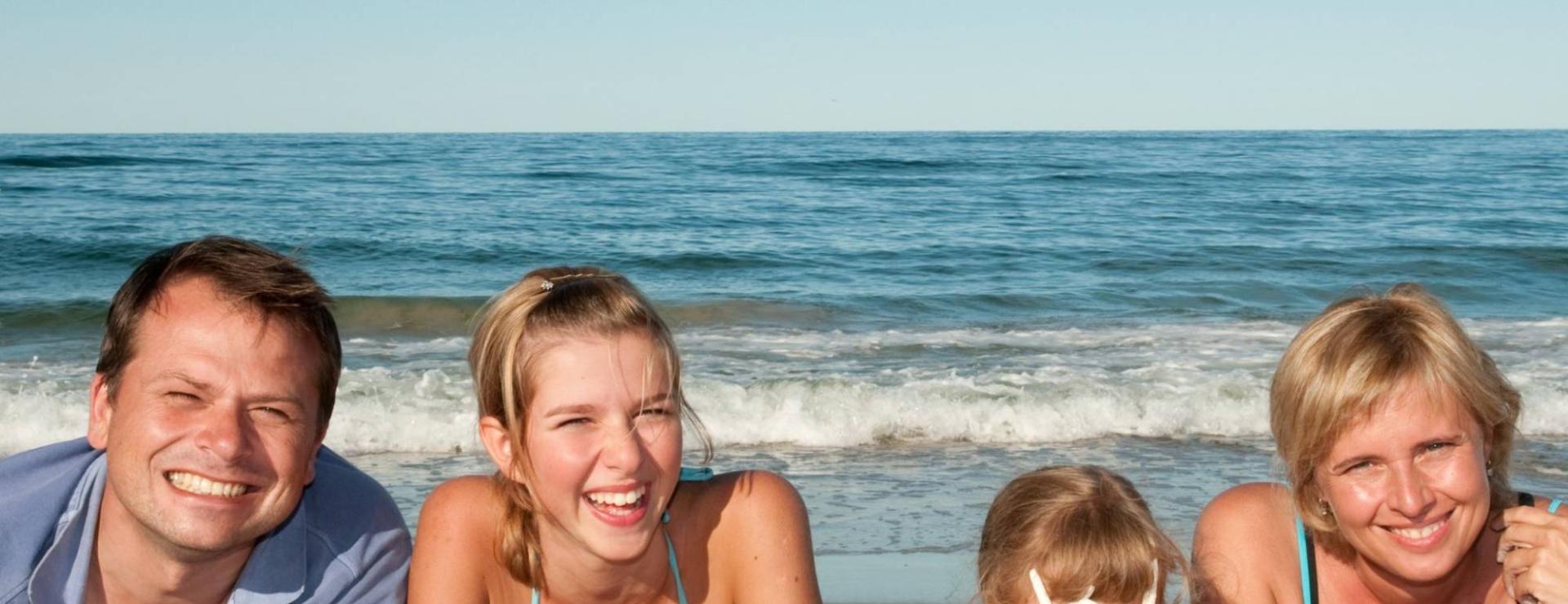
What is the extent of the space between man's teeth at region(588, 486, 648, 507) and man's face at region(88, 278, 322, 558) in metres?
0.55

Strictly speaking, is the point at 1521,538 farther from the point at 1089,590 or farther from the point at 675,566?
the point at 675,566

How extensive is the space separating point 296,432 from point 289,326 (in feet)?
0.66

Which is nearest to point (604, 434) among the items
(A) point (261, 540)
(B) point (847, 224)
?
(A) point (261, 540)

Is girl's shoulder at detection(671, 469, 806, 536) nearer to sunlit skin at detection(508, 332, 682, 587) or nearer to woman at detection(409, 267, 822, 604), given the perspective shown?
woman at detection(409, 267, 822, 604)

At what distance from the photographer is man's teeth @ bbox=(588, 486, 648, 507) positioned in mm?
2656

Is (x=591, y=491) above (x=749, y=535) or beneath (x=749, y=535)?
above

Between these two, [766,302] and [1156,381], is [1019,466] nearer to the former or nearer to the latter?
[1156,381]

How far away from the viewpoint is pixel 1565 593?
8.80 feet

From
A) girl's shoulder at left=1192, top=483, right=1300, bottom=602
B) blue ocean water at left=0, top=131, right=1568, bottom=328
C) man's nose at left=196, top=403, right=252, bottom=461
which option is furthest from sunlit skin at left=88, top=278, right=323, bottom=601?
blue ocean water at left=0, top=131, right=1568, bottom=328

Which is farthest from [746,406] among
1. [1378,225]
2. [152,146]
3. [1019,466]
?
[152,146]

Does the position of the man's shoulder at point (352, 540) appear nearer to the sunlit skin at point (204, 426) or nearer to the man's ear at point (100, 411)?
the sunlit skin at point (204, 426)

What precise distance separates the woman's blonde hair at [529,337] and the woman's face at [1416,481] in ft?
4.36

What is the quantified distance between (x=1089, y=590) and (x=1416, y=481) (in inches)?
30.1

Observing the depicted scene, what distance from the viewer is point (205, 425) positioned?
2533 millimetres
